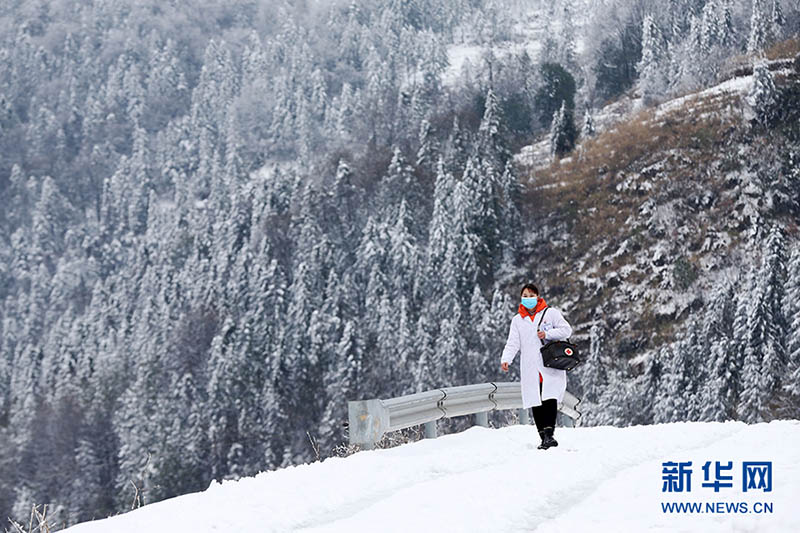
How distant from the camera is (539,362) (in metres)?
9.66

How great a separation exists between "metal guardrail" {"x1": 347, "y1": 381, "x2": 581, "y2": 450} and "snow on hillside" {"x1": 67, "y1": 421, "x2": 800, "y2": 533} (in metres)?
0.46

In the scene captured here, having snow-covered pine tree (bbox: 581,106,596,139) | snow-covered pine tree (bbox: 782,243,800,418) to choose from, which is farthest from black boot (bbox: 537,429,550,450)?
snow-covered pine tree (bbox: 581,106,596,139)

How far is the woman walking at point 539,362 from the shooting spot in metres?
9.59

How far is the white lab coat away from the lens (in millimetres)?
9586

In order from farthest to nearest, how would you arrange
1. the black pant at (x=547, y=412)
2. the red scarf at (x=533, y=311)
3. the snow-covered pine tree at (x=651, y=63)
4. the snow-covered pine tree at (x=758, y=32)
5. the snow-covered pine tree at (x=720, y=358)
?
the snow-covered pine tree at (x=651, y=63) < the snow-covered pine tree at (x=758, y=32) < the snow-covered pine tree at (x=720, y=358) < the red scarf at (x=533, y=311) < the black pant at (x=547, y=412)

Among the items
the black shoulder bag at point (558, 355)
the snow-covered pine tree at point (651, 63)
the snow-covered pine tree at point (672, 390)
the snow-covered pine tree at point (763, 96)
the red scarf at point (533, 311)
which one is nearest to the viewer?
the black shoulder bag at point (558, 355)

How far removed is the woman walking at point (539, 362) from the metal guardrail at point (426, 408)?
4.97 feet

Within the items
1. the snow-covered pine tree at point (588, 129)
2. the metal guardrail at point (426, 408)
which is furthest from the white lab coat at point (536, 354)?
the snow-covered pine tree at point (588, 129)

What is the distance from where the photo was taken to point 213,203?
127m

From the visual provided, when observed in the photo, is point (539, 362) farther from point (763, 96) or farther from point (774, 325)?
point (763, 96)

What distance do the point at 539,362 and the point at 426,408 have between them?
2054 millimetres

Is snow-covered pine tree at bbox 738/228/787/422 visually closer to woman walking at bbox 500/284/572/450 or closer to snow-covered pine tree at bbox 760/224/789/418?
snow-covered pine tree at bbox 760/224/789/418

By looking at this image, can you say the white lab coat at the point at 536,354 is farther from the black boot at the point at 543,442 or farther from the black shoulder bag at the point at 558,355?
the black boot at the point at 543,442

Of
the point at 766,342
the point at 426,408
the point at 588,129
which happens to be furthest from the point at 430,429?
the point at 588,129
